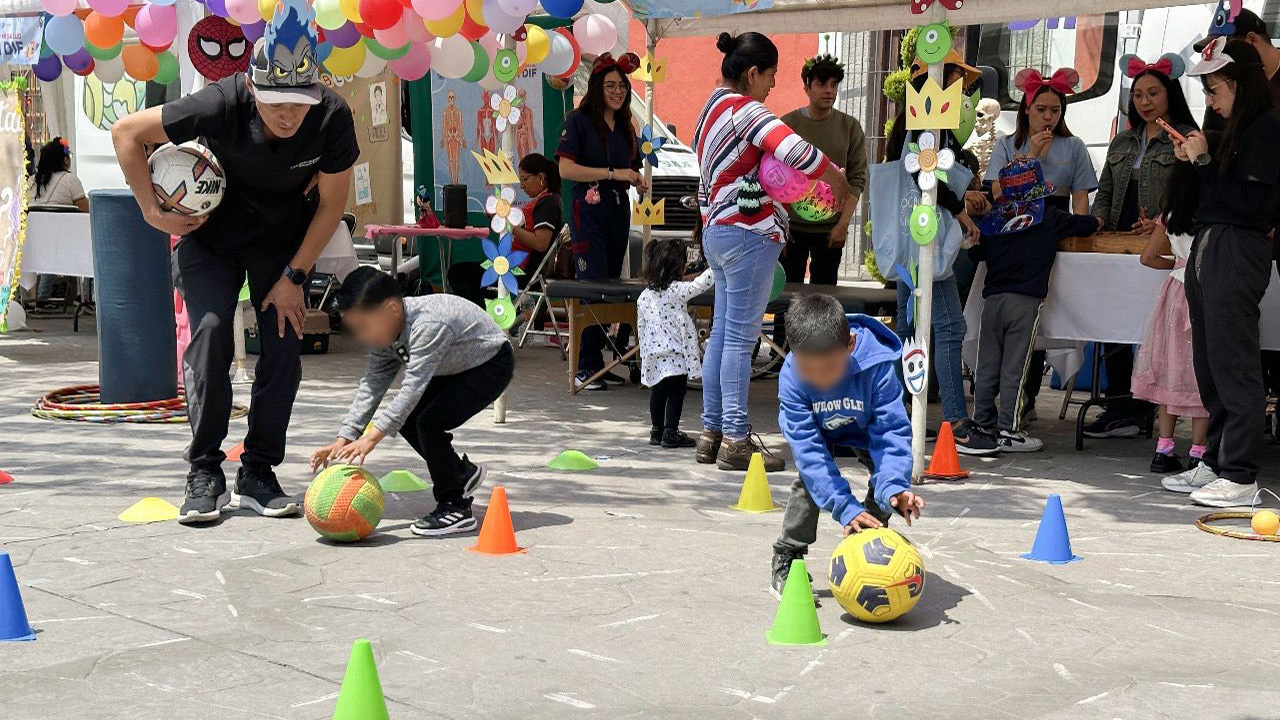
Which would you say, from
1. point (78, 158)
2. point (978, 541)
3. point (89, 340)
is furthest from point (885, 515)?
point (78, 158)

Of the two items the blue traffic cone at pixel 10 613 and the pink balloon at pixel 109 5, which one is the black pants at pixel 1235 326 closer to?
the blue traffic cone at pixel 10 613

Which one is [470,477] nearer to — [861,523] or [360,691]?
[861,523]

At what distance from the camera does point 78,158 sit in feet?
61.9

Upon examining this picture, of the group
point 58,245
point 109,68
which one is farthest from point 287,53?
point 58,245

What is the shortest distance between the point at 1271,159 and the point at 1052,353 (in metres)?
3.24

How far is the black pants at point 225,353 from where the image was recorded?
6285mm

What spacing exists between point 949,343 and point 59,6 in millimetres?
6257

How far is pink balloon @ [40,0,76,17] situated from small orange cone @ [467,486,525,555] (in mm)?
5878

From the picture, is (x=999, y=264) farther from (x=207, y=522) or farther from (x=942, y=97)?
(x=207, y=522)

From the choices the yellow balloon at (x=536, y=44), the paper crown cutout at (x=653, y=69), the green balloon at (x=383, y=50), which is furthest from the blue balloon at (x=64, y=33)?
the paper crown cutout at (x=653, y=69)

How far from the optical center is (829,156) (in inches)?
423

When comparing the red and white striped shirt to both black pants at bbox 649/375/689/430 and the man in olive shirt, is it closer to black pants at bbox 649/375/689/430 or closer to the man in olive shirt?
black pants at bbox 649/375/689/430

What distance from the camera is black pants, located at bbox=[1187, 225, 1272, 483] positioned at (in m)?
7.05

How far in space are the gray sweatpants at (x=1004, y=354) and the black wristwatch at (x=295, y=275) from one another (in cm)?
404
